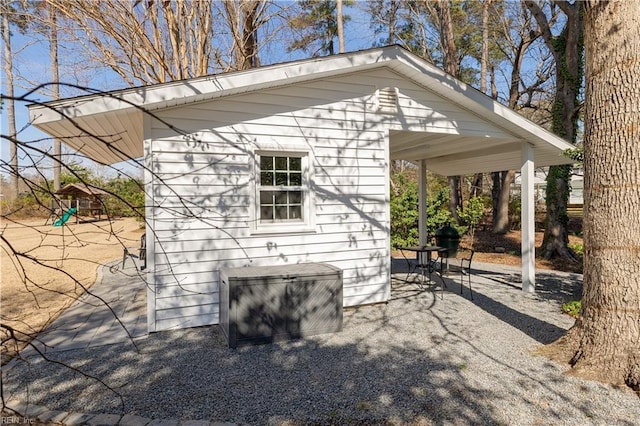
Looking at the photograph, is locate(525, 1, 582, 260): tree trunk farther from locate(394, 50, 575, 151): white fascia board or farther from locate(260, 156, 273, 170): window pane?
locate(260, 156, 273, 170): window pane

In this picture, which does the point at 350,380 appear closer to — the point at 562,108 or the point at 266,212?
the point at 266,212

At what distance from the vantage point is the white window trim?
518 centimetres

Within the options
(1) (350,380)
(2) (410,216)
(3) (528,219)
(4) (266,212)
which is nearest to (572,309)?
(3) (528,219)

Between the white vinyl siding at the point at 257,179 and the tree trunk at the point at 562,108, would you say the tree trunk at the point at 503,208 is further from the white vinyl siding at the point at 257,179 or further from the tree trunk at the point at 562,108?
the white vinyl siding at the point at 257,179

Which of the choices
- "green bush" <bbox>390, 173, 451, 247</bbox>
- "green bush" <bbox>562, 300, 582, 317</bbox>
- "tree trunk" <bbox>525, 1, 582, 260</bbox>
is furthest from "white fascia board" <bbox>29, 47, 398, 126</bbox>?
"tree trunk" <bbox>525, 1, 582, 260</bbox>

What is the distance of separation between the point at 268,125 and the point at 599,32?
384 centimetres

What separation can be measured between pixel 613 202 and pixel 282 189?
150 inches

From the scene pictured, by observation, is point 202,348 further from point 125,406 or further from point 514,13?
point 514,13

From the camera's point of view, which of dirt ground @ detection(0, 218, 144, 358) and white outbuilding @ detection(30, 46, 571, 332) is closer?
dirt ground @ detection(0, 218, 144, 358)

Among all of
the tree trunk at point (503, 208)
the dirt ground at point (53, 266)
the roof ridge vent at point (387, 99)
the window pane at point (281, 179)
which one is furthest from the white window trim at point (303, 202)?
the tree trunk at point (503, 208)

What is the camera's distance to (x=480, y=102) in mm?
6059

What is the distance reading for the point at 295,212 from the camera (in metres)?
5.57

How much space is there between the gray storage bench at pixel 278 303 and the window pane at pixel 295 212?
0.96 meters

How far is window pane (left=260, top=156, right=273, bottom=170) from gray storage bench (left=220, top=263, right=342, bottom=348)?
145cm
